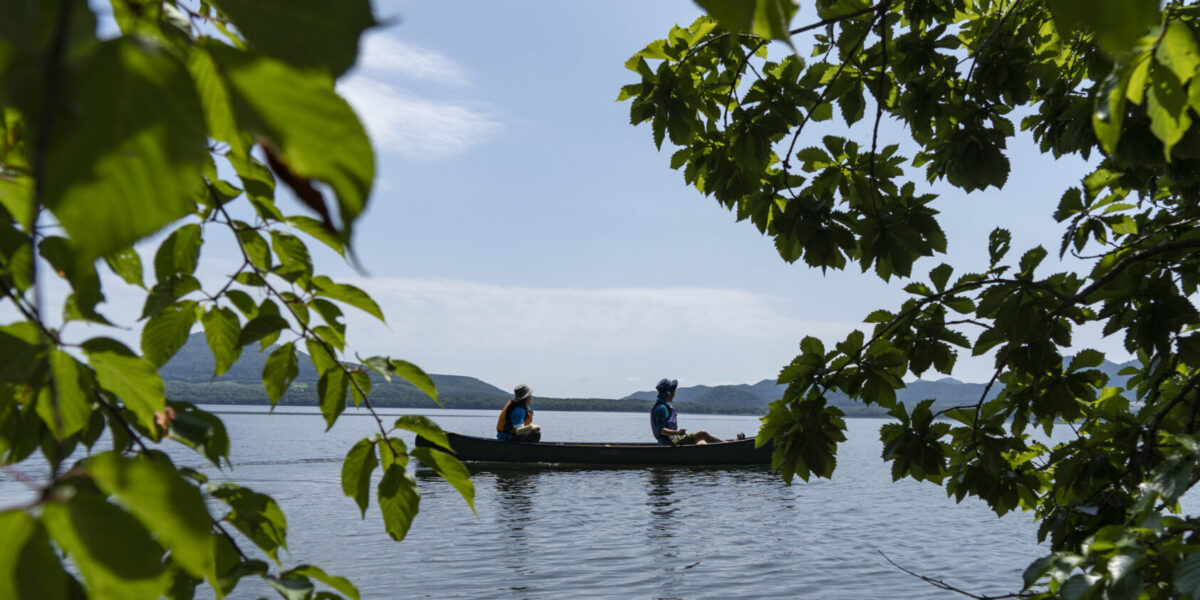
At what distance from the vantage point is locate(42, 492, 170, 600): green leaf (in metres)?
0.47

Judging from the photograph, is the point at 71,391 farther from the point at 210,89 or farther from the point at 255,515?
the point at 210,89

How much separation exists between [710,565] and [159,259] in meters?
14.0

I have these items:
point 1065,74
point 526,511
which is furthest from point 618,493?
point 1065,74

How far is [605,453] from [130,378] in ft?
85.3

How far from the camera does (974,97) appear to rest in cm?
407

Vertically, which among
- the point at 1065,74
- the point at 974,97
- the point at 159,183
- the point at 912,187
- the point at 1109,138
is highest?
the point at 1065,74

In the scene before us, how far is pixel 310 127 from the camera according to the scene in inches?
15.2

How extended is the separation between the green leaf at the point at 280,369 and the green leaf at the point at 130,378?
1.28ft

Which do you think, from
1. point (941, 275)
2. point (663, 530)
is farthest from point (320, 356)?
point (663, 530)

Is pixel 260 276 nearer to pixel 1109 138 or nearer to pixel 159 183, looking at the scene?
pixel 159 183

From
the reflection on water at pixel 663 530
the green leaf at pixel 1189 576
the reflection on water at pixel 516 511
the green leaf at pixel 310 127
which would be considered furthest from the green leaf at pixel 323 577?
the reflection on water at pixel 516 511

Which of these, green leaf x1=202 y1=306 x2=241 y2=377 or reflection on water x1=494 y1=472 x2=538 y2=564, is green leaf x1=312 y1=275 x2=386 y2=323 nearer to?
green leaf x1=202 y1=306 x2=241 y2=377

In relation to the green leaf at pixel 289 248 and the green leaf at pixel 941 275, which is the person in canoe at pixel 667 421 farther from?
the green leaf at pixel 289 248

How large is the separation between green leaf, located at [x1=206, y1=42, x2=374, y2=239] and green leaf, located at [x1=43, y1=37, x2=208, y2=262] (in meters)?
0.03
